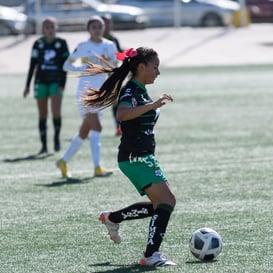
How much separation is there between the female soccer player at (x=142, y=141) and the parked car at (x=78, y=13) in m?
28.1

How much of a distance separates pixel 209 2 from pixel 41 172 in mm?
26108

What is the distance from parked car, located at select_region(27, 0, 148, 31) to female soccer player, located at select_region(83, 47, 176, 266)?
28090 mm

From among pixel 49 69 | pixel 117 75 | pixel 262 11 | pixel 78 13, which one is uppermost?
pixel 117 75

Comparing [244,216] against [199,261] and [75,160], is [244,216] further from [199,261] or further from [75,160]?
[75,160]

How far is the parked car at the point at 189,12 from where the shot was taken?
37.9 metres

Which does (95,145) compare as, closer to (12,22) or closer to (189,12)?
(12,22)

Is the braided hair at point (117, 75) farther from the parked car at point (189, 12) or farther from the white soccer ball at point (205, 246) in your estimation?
the parked car at point (189, 12)

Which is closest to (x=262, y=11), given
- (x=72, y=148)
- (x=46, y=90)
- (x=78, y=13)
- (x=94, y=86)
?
(x=78, y=13)

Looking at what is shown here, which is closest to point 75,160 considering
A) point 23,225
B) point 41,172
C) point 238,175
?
point 41,172

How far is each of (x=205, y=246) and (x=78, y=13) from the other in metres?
29.5

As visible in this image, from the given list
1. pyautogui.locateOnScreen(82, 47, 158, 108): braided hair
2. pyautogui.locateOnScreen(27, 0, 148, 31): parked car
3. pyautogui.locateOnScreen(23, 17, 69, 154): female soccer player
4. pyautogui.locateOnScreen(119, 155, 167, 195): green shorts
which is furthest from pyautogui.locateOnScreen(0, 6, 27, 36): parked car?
pyautogui.locateOnScreen(119, 155, 167, 195): green shorts

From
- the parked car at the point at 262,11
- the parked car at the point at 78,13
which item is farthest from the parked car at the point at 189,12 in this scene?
the parked car at the point at 262,11

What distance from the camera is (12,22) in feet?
117

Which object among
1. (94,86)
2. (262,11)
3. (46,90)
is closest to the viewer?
(94,86)
